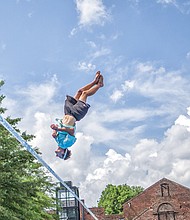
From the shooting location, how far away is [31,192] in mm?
13812

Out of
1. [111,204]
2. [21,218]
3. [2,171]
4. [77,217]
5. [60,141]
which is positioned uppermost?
[111,204]

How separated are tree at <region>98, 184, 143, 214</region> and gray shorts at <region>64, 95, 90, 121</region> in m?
50.4

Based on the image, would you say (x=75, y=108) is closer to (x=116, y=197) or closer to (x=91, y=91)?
(x=91, y=91)

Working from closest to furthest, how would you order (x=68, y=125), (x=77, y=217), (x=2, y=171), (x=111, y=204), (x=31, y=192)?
(x=68, y=125), (x=2, y=171), (x=31, y=192), (x=77, y=217), (x=111, y=204)

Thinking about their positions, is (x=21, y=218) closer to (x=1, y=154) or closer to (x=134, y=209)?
(x=1, y=154)

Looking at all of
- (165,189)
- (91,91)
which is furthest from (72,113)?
(165,189)

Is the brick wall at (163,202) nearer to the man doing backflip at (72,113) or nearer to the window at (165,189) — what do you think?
the window at (165,189)

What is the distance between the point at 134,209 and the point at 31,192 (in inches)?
1030

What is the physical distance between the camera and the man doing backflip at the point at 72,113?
484 centimetres

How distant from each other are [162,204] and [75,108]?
33575 mm

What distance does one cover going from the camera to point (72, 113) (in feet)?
16.0

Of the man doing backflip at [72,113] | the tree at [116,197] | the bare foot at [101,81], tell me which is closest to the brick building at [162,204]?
the tree at [116,197]

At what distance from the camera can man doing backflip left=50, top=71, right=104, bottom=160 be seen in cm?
484

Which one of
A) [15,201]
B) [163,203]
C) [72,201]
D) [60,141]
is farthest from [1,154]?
[163,203]
